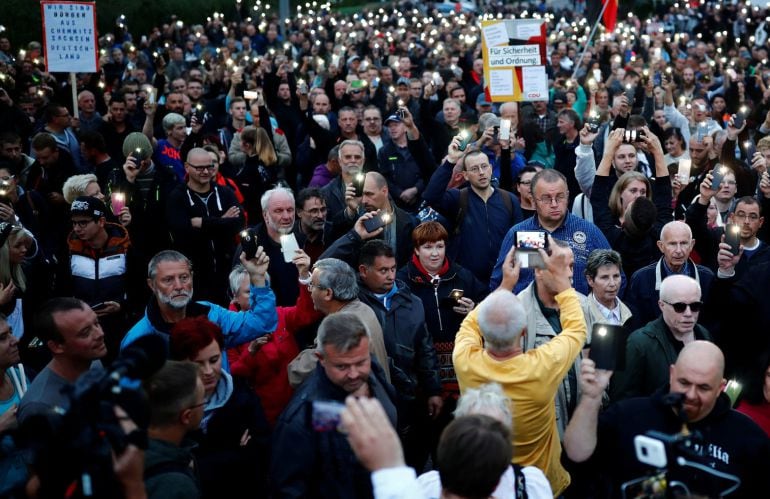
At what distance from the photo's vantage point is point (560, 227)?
572 cm

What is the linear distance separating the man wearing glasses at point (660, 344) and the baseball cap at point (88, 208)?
357 centimetres

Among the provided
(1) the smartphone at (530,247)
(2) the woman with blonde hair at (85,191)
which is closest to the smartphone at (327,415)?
(1) the smartphone at (530,247)

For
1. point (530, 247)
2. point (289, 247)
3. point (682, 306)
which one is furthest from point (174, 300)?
point (682, 306)

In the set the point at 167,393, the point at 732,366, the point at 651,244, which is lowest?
the point at 732,366

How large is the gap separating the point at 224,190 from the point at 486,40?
3677 millimetres

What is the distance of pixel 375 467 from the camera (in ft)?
8.15

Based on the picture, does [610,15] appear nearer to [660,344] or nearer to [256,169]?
[256,169]

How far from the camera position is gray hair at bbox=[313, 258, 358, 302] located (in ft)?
15.3

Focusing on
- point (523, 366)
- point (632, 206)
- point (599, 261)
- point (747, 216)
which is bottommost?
point (523, 366)

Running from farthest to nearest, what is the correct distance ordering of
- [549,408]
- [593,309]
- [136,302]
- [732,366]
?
[136,302] → [732,366] → [593,309] → [549,408]

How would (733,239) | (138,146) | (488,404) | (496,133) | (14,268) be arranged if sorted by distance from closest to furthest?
(488,404) → (733,239) → (14,268) → (138,146) → (496,133)

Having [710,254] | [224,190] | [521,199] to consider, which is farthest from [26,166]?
[710,254]

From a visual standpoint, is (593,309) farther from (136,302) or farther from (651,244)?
(136,302)

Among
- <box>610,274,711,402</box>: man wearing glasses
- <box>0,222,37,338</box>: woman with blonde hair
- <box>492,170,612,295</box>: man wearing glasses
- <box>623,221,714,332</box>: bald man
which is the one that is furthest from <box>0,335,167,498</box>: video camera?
<box>623,221,714,332</box>: bald man
